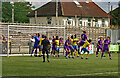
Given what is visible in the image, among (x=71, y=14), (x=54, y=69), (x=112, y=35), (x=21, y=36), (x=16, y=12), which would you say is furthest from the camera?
(x=16, y=12)

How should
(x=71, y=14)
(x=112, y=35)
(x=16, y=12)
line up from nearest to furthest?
(x=112, y=35) → (x=71, y=14) → (x=16, y=12)

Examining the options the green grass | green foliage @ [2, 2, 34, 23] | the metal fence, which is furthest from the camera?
green foliage @ [2, 2, 34, 23]

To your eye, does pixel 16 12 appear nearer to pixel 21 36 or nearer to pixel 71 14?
pixel 71 14

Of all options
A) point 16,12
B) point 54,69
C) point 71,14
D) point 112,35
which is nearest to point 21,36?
point 112,35

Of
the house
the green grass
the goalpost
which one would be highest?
the house

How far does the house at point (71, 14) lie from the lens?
83375 millimetres

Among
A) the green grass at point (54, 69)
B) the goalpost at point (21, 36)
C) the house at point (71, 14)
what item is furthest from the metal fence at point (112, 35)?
the house at point (71, 14)

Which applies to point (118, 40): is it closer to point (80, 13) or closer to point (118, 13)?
point (80, 13)

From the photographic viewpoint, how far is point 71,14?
8456 centimetres

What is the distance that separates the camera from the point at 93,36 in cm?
4494

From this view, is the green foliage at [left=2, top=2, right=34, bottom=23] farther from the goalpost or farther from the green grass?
the green grass

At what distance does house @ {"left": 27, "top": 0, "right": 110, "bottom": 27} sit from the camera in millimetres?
83375

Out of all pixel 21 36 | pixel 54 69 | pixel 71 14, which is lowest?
pixel 54 69

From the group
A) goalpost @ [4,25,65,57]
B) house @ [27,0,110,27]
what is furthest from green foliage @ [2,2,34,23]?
goalpost @ [4,25,65,57]
